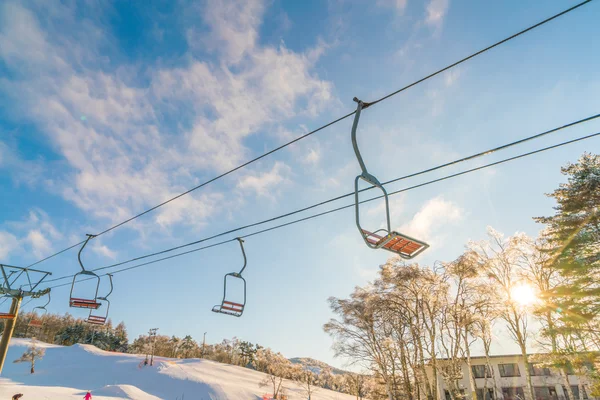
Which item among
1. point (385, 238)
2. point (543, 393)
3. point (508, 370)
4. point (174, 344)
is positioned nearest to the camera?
point (385, 238)

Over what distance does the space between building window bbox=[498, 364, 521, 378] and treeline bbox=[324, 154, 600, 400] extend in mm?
18660

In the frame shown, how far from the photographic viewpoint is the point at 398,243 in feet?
17.0

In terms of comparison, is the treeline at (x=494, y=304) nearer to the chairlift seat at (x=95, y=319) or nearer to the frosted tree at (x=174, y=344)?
the chairlift seat at (x=95, y=319)

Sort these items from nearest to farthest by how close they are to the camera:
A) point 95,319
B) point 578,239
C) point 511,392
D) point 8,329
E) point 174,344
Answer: point 95,319 < point 8,329 < point 578,239 < point 511,392 < point 174,344

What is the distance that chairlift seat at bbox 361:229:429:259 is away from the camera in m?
4.95

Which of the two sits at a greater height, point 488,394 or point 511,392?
point 511,392

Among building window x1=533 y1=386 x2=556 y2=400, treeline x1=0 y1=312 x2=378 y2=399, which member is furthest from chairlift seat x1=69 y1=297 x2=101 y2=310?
treeline x1=0 y1=312 x2=378 y2=399

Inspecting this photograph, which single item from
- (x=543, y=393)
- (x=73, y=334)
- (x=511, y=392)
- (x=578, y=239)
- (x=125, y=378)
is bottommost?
(x=125, y=378)

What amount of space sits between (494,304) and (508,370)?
25.7 m

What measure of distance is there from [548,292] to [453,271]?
5.27 meters

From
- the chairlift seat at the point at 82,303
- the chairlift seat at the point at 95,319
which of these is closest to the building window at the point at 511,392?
the chairlift seat at the point at 95,319

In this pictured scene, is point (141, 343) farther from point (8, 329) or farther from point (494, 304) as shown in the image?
point (494, 304)

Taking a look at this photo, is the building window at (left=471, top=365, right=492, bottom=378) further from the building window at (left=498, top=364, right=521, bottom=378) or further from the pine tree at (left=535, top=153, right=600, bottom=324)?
the pine tree at (left=535, top=153, right=600, bottom=324)

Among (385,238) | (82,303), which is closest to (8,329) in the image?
(82,303)
